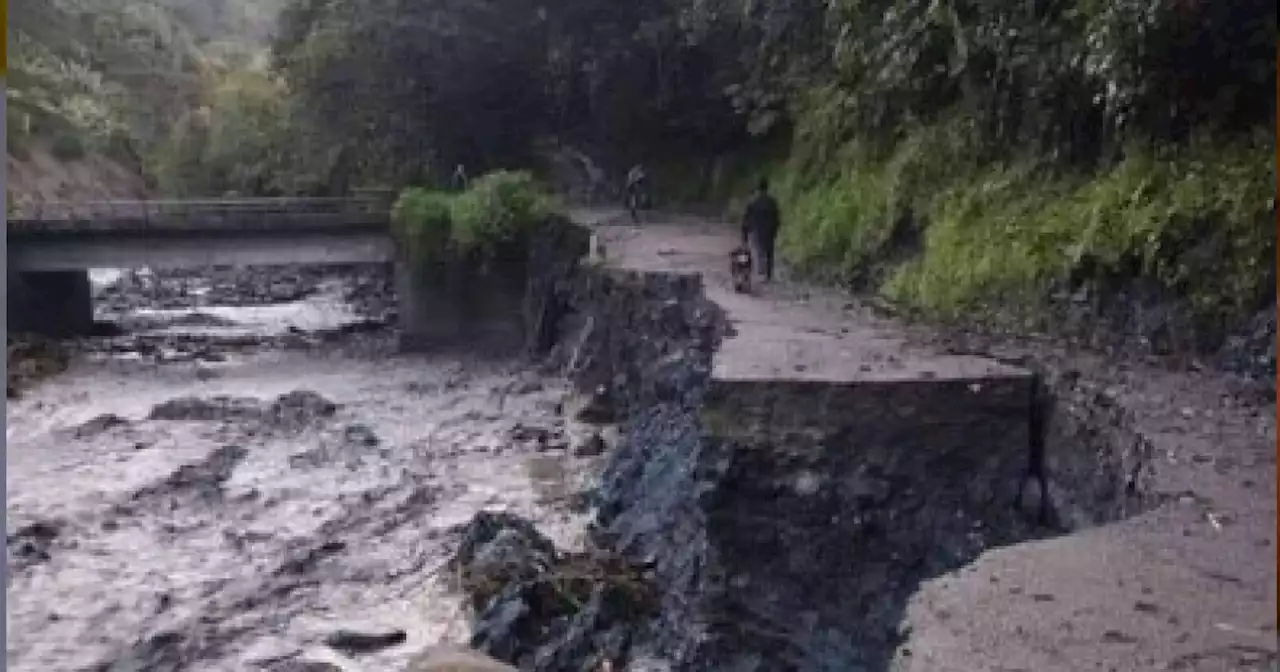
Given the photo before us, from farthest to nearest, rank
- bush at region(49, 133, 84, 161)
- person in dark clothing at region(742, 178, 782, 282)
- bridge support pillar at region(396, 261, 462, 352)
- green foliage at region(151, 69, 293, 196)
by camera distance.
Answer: bush at region(49, 133, 84, 161) < green foliage at region(151, 69, 293, 196) < bridge support pillar at region(396, 261, 462, 352) < person in dark clothing at region(742, 178, 782, 282)

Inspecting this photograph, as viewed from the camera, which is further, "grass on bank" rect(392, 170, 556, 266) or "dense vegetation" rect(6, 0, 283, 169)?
"dense vegetation" rect(6, 0, 283, 169)

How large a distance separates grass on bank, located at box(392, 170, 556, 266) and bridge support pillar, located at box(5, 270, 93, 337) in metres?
9.26

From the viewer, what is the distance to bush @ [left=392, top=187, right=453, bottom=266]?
31344 millimetres

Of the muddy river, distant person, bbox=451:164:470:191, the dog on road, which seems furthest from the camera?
distant person, bbox=451:164:470:191

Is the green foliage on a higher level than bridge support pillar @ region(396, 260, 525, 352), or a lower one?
higher

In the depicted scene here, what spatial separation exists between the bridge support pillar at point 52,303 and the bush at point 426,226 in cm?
902

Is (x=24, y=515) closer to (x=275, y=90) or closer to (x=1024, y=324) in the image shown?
(x=1024, y=324)

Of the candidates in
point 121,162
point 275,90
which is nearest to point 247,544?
point 275,90

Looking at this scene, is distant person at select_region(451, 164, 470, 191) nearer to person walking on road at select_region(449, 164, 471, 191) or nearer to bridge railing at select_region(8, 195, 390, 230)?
person walking on road at select_region(449, 164, 471, 191)

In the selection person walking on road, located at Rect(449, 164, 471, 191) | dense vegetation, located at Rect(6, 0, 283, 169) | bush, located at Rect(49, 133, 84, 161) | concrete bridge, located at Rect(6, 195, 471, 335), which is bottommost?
concrete bridge, located at Rect(6, 195, 471, 335)

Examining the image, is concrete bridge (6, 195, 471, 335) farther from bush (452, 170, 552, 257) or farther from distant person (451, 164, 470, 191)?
bush (452, 170, 552, 257)

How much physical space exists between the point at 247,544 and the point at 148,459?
5438 millimetres

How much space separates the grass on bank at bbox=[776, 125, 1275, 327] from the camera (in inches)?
→ 420

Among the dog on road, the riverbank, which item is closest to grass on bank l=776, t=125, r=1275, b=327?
the riverbank
